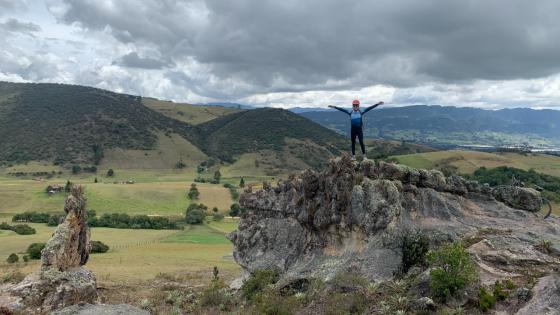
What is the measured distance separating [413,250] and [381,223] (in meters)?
2.54

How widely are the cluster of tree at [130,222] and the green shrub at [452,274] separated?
9276cm

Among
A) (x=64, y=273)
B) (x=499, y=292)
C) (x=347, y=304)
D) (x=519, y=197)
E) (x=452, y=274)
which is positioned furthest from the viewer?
(x=519, y=197)

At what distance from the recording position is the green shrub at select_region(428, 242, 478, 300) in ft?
65.4

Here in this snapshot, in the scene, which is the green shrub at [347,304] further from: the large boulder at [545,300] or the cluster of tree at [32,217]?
the cluster of tree at [32,217]

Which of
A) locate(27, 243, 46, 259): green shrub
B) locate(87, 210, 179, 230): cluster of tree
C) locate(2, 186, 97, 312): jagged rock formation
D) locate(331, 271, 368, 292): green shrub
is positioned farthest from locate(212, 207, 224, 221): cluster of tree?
locate(331, 271, 368, 292): green shrub

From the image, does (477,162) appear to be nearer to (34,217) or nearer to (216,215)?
(216,215)

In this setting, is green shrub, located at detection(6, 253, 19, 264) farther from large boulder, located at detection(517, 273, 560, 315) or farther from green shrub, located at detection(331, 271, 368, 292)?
large boulder, located at detection(517, 273, 560, 315)

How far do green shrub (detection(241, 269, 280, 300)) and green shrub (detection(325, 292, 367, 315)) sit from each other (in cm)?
789

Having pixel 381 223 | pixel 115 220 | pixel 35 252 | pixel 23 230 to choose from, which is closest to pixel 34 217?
pixel 115 220

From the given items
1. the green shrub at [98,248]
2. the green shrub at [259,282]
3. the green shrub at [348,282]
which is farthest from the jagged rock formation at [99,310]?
the green shrub at [98,248]

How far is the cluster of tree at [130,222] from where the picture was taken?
106 m

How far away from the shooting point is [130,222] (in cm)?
10769

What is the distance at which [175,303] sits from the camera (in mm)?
32688

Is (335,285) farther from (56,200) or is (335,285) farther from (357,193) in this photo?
(56,200)
